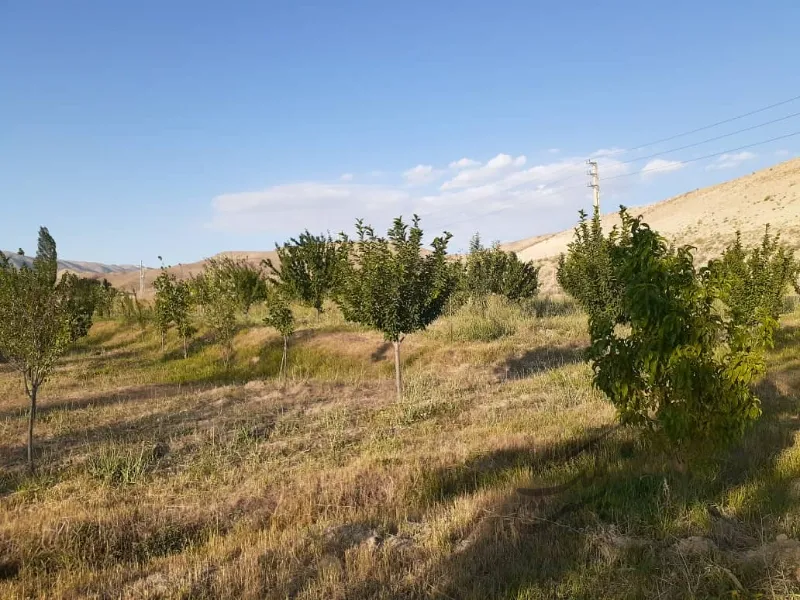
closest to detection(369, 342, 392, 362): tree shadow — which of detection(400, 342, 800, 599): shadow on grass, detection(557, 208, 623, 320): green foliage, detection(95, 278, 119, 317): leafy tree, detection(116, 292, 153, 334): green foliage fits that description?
detection(557, 208, 623, 320): green foliage

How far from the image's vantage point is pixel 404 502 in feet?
21.1

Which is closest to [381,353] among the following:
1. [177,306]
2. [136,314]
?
[177,306]

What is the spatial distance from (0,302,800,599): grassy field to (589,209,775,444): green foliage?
0.63 metres

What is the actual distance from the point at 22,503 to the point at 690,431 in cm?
877

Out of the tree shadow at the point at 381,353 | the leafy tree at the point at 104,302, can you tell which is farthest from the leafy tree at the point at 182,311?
the leafy tree at the point at 104,302

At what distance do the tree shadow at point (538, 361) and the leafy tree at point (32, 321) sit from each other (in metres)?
11.5

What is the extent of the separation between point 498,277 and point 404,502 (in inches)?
Result: 1081

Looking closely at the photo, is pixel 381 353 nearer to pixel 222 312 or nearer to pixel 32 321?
pixel 222 312

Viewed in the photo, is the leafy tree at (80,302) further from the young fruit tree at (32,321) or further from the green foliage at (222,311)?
the green foliage at (222,311)

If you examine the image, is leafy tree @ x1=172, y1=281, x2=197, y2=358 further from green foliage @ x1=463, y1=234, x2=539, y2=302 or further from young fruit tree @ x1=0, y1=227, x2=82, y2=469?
green foliage @ x1=463, y1=234, x2=539, y2=302

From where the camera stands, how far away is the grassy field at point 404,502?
441 cm

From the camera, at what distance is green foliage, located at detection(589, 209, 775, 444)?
545cm

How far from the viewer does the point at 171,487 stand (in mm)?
7574

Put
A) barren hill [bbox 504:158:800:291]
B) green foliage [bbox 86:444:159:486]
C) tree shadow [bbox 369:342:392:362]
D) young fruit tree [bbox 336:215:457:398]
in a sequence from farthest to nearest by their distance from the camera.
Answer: barren hill [bbox 504:158:800:291] → tree shadow [bbox 369:342:392:362] → young fruit tree [bbox 336:215:457:398] → green foliage [bbox 86:444:159:486]
